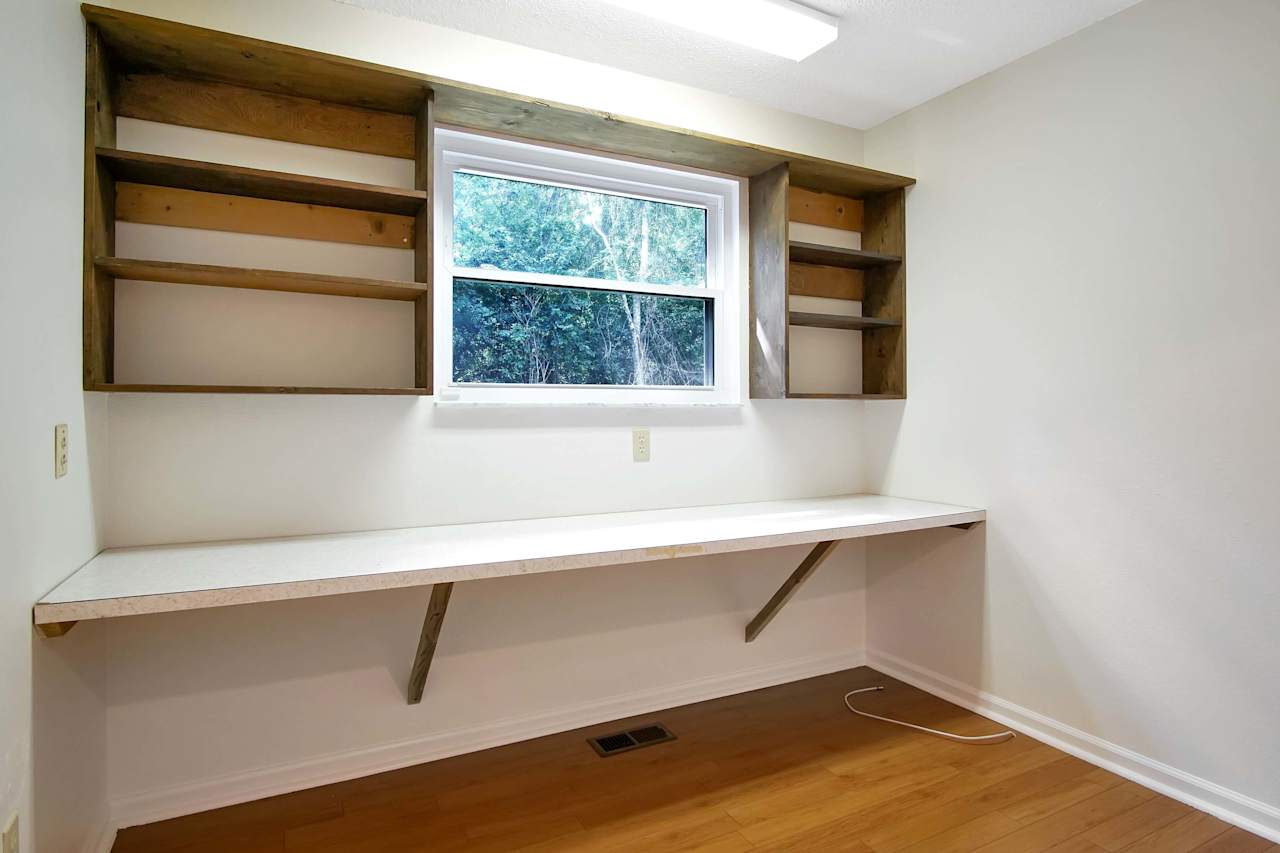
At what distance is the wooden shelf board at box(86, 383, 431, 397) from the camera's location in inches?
67.5

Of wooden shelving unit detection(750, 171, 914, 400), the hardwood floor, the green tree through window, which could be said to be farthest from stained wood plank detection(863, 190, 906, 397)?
the hardwood floor

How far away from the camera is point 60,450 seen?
5.00 feet

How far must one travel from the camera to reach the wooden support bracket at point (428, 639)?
1943 millimetres

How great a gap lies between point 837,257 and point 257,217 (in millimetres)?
2108

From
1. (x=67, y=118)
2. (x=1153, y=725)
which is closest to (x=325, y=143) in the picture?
(x=67, y=118)

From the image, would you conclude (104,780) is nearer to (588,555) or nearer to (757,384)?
(588,555)

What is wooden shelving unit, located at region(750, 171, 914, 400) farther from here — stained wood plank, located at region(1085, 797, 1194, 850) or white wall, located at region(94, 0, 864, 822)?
stained wood plank, located at region(1085, 797, 1194, 850)

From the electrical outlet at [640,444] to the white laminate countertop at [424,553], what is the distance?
21 cm

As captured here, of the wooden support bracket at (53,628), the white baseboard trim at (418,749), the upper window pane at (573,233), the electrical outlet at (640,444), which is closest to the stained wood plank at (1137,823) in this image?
the white baseboard trim at (418,749)

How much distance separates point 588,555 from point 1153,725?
1.80 m

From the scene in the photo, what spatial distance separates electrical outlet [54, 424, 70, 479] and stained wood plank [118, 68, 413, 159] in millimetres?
956

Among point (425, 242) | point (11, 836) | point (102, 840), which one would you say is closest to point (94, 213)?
point (425, 242)

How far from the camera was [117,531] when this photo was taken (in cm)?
191

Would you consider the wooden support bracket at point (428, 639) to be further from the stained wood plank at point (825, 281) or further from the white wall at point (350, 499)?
the stained wood plank at point (825, 281)
